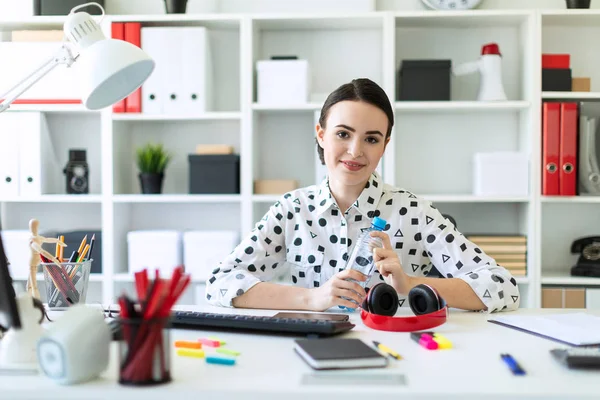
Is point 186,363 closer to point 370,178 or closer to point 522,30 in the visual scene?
point 370,178

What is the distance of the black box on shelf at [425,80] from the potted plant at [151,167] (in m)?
1.16

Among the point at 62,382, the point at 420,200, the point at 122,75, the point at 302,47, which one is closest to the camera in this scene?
the point at 62,382

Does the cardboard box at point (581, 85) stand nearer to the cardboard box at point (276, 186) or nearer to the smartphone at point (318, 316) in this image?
the cardboard box at point (276, 186)

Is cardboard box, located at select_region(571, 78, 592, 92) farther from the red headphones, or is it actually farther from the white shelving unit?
the red headphones

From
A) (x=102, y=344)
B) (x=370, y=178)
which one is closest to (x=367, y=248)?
(x=370, y=178)

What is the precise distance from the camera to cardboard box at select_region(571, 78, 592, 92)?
3004 mm

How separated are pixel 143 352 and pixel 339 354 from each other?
304 millimetres

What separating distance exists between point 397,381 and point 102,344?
0.44 metres

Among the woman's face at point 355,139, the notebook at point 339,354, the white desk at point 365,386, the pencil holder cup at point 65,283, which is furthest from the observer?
the woman's face at point 355,139

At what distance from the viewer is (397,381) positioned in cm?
96

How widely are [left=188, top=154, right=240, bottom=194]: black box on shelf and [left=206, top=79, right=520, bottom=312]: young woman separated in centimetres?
110

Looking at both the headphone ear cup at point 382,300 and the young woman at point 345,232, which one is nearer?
the headphone ear cup at point 382,300

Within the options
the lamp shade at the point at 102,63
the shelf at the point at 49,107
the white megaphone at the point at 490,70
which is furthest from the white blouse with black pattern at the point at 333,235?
the shelf at the point at 49,107

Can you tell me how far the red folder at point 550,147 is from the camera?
→ 2.84m
